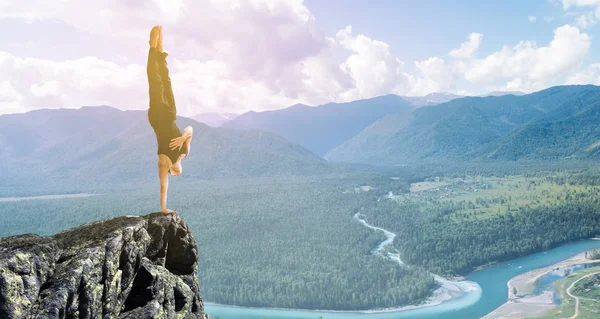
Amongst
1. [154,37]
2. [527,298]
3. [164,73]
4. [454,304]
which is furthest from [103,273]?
[527,298]

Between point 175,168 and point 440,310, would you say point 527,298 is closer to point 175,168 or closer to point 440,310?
point 440,310

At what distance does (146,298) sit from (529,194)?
192 meters

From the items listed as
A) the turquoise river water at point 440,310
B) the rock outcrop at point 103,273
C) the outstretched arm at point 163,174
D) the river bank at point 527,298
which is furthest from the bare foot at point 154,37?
the river bank at point 527,298

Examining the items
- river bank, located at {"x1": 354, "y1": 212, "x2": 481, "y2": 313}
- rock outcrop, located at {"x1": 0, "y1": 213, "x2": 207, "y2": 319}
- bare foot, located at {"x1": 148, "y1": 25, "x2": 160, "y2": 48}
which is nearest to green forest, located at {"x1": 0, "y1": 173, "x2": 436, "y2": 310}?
river bank, located at {"x1": 354, "y1": 212, "x2": 481, "y2": 313}

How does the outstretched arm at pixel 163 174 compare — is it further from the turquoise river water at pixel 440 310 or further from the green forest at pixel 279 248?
the green forest at pixel 279 248

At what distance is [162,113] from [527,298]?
9454cm

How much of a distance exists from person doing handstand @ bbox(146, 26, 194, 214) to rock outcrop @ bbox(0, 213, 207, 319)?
5.67 feet

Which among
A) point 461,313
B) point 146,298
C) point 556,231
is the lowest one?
point 461,313

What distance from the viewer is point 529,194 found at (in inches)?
7116

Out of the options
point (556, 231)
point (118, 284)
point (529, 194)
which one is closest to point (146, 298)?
point (118, 284)

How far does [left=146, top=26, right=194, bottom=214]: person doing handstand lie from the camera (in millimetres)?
17078

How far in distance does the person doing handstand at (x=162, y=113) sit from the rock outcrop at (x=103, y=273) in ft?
5.67

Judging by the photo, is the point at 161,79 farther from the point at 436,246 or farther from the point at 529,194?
the point at 529,194

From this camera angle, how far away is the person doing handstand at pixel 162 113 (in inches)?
672
